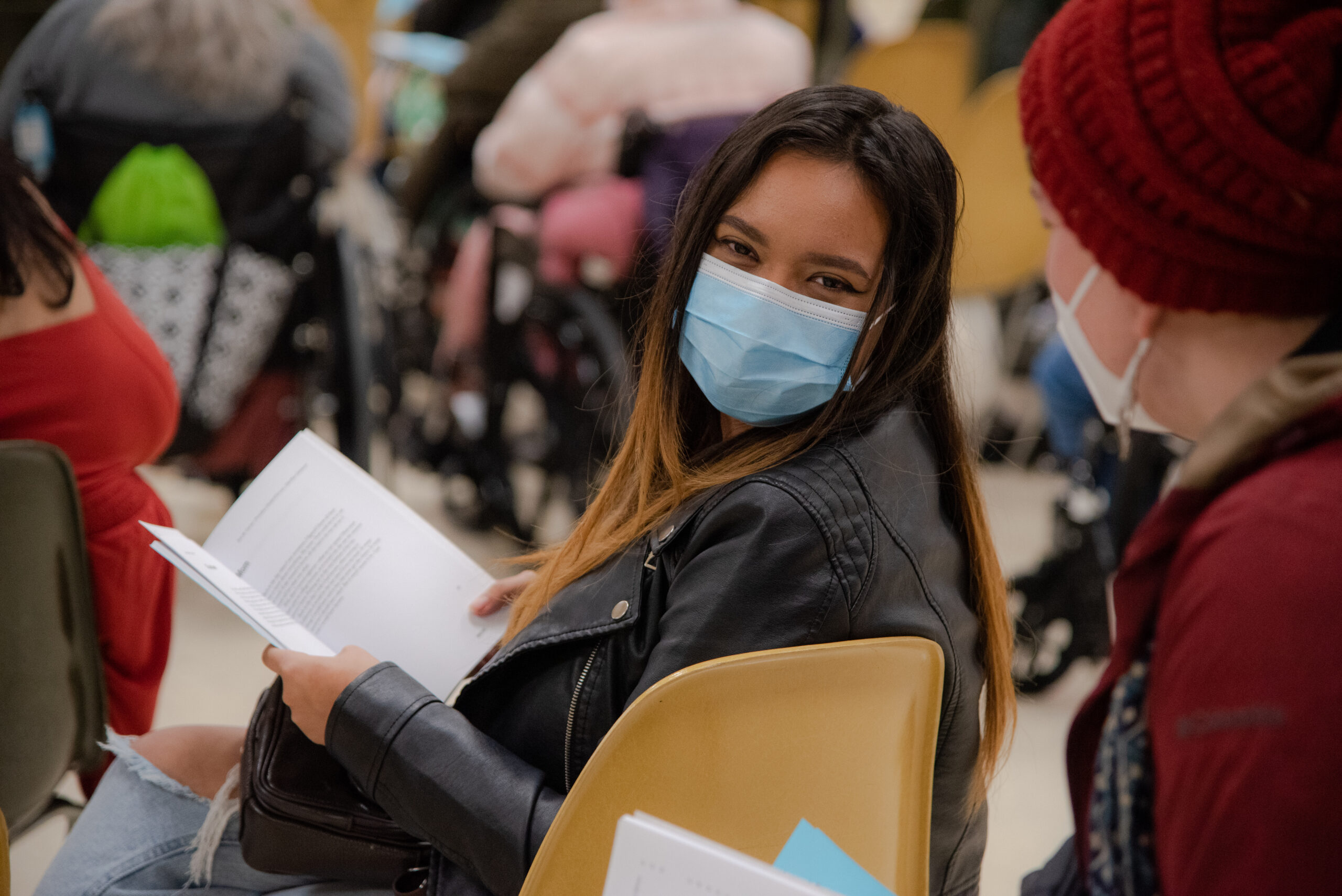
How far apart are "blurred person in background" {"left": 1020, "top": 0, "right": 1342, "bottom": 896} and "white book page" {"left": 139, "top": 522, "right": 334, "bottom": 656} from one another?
705mm

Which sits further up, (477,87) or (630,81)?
(630,81)

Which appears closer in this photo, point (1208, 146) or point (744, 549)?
point (1208, 146)

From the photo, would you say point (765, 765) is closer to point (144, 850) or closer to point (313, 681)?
point (313, 681)

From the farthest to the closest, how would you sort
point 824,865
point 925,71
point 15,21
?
point 15,21
point 925,71
point 824,865

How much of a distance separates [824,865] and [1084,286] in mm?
460

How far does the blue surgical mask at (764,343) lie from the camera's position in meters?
1.11

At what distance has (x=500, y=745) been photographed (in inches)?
40.9

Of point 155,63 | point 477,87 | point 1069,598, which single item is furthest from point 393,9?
point 1069,598

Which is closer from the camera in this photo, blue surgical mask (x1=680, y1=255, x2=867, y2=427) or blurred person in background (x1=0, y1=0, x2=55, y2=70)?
blue surgical mask (x1=680, y1=255, x2=867, y2=427)

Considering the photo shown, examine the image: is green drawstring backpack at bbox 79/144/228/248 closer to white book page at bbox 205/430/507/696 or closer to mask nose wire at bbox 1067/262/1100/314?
white book page at bbox 205/430/507/696

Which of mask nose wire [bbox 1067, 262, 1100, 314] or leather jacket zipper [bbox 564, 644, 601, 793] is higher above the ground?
mask nose wire [bbox 1067, 262, 1100, 314]

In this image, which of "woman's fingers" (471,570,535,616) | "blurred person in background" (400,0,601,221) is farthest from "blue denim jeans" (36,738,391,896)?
"blurred person in background" (400,0,601,221)

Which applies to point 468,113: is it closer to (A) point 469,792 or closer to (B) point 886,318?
(B) point 886,318

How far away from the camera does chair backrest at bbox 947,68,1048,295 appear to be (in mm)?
3137
